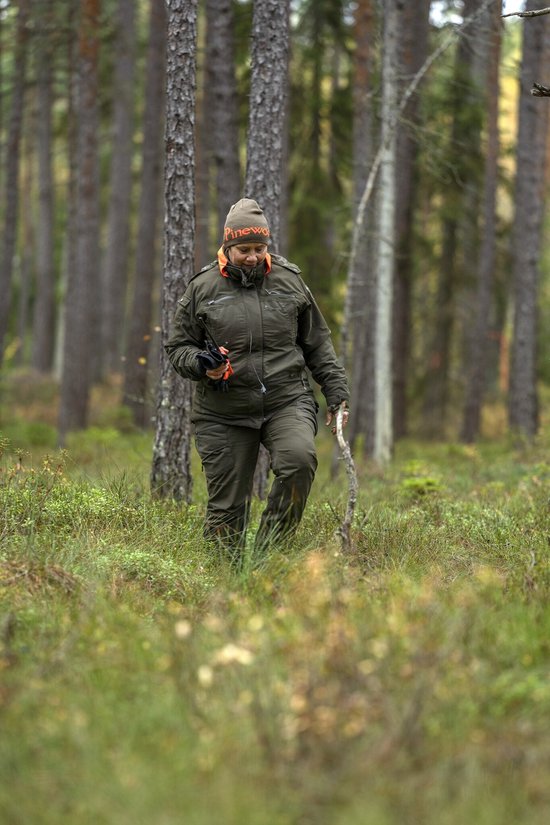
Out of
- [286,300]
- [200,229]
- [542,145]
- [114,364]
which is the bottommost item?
[114,364]

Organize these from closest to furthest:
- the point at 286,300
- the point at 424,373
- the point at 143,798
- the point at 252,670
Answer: the point at 143,798, the point at 252,670, the point at 286,300, the point at 424,373

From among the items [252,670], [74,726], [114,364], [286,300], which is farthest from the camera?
[114,364]

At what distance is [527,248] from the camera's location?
17.5m

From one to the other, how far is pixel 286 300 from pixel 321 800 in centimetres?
367

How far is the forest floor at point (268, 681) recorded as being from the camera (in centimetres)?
314

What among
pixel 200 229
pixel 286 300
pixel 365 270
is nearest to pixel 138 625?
pixel 286 300

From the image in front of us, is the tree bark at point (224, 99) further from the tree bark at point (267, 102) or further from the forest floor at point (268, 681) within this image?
the forest floor at point (268, 681)

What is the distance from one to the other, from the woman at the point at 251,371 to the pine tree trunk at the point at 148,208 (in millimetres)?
10074

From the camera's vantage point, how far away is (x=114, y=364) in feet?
96.0

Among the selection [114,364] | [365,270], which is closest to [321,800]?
[365,270]

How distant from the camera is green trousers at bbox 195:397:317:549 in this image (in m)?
6.02

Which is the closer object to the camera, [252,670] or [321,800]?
[321,800]

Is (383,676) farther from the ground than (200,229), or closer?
closer

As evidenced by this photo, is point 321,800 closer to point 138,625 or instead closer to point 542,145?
point 138,625
